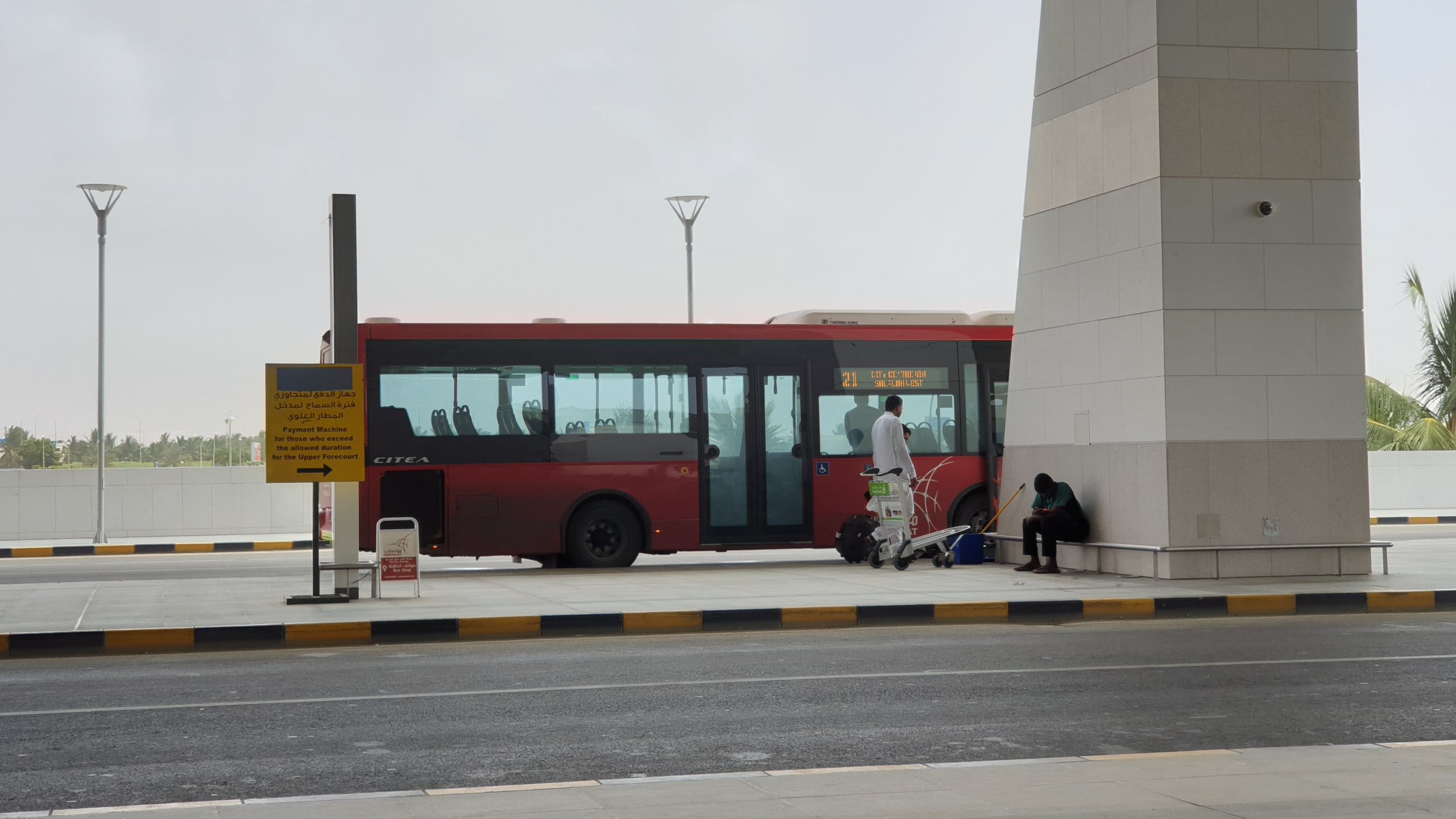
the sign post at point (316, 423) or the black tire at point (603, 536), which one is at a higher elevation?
the sign post at point (316, 423)

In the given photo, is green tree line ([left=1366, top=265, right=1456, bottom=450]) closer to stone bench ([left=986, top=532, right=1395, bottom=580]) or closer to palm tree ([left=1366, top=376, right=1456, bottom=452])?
palm tree ([left=1366, top=376, right=1456, bottom=452])

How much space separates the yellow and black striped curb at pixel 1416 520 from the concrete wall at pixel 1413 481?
3.14 meters

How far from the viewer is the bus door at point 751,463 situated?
18.5m

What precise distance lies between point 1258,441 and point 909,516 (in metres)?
3.97

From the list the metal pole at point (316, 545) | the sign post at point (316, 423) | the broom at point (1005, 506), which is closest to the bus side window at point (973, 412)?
the broom at point (1005, 506)

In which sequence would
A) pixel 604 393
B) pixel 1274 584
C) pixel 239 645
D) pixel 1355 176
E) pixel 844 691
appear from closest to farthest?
pixel 844 691 < pixel 239 645 < pixel 1274 584 < pixel 1355 176 < pixel 604 393

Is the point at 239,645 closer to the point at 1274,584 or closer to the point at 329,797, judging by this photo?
the point at 329,797

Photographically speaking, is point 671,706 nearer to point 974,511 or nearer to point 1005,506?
point 1005,506

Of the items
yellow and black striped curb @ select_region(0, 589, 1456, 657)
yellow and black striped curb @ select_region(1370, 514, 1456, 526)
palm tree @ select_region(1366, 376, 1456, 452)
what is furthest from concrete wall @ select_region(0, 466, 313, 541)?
palm tree @ select_region(1366, 376, 1456, 452)

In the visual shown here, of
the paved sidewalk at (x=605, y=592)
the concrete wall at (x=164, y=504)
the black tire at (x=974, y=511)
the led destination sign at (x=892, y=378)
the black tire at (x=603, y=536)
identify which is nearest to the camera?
the paved sidewalk at (x=605, y=592)

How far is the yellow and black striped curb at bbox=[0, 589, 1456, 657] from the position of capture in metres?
11.3

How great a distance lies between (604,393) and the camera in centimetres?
1838

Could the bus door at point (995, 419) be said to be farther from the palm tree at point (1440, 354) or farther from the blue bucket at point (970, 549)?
the palm tree at point (1440, 354)

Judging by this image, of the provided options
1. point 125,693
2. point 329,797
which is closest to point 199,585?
point 125,693
